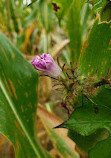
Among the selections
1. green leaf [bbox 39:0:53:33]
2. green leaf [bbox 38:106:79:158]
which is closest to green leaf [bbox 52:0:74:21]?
green leaf [bbox 38:106:79:158]

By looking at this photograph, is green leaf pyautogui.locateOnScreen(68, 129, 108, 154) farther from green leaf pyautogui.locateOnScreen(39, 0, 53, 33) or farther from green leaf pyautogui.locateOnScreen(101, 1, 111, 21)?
green leaf pyautogui.locateOnScreen(39, 0, 53, 33)

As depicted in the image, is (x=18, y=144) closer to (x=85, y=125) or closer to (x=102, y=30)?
(x=85, y=125)

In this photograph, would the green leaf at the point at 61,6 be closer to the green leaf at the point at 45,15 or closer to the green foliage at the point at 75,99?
the green foliage at the point at 75,99

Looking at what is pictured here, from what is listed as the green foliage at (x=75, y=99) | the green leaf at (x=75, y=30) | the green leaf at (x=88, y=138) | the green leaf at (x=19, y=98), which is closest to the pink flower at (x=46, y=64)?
the green foliage at (x=75, y=99)

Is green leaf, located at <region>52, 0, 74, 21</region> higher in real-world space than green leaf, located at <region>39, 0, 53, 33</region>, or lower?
lower

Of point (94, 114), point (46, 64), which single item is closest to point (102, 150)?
point (94, 114)
